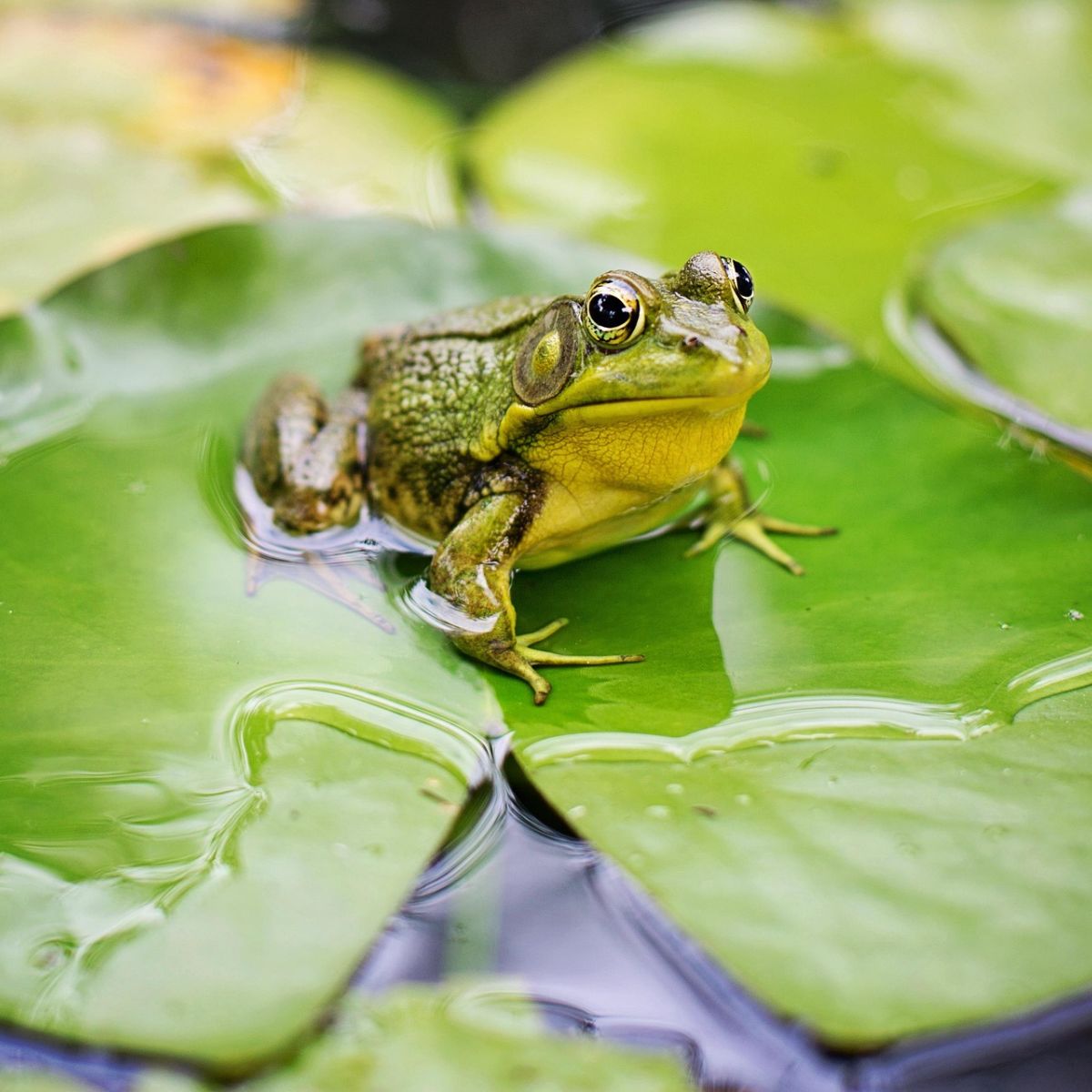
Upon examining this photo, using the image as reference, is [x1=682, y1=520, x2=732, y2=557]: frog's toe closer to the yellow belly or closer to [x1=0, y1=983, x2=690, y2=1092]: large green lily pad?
the yellow belly

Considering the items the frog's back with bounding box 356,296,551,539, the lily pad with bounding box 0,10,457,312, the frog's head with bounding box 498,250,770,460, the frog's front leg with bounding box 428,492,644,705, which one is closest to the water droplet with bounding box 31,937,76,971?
the frog's front leg with bounding box 428,492,644,705

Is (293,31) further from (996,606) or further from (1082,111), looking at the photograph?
(996,606)

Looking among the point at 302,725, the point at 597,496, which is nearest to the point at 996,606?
the point at 597,496

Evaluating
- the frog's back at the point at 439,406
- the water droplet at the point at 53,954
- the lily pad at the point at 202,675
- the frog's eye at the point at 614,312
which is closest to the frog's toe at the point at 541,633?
the lily pad at the point at 202,675

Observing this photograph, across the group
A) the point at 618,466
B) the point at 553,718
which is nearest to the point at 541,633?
the point at 553,718

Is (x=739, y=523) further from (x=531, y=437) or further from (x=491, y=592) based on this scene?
(x=491, y=592)

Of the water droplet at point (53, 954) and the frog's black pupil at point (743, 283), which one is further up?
the frog's black pupil at point (743, 283)

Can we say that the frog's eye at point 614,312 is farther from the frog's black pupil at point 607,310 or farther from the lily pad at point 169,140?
the lily pad at point 169,140
